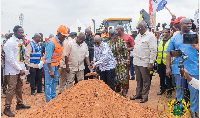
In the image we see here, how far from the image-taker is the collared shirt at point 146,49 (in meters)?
4.38

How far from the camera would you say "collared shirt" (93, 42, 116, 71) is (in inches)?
181

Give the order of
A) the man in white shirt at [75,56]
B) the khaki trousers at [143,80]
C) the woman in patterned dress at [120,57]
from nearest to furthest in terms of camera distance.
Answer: the khaki trousers at [143,80], the man in white shirt at [75,56], the woman in patterned dress at [120,57]

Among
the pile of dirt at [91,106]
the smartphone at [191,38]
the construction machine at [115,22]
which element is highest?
the construction machine at [115,22]

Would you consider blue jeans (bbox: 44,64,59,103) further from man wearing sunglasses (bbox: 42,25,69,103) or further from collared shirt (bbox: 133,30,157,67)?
collared shirt (bbox: 133,30,157,67)

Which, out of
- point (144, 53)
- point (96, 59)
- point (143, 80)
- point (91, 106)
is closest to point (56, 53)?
point (96, 59)

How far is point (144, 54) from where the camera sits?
448 centimetres

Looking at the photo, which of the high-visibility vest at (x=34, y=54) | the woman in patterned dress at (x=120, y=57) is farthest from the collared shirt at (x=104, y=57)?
the high-visibility vest at (x=34, y=54)

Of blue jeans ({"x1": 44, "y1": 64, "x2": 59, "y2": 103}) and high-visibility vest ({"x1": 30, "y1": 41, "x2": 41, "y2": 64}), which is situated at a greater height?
high-visibility vest ({"x1": 30, "y1": 41, "x2": 41, "y2": 64})

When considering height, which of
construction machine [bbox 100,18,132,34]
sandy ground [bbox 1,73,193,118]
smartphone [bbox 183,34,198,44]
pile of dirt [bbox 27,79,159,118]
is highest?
construction machine [bbox 100,18,132,34]

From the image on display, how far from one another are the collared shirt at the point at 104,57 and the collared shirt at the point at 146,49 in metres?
0.62

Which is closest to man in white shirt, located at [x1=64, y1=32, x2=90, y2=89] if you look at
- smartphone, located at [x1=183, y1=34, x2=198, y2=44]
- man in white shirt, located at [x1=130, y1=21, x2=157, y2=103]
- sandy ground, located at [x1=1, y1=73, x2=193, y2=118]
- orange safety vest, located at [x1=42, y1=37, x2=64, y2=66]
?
orange safety vest, located at [x1=42, y1=37, x2=64, y2=66]

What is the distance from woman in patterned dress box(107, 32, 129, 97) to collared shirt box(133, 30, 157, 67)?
457 mm

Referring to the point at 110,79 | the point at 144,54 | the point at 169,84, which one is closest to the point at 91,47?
the point at 110,79

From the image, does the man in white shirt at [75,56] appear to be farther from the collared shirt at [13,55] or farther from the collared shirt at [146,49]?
the collared shirt at [146,49]
